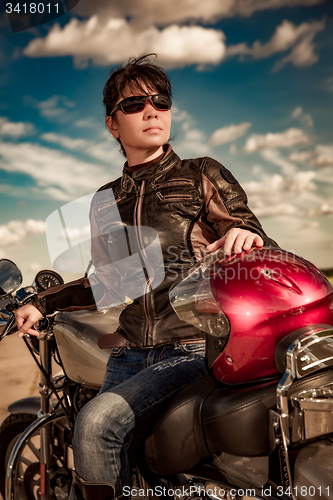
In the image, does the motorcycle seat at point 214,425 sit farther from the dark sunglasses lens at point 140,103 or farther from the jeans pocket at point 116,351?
the dark sunglasses lens at point 140,103

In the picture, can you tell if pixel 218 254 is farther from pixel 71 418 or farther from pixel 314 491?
pixel 71 418

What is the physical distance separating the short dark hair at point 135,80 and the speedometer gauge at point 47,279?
2.83 ft

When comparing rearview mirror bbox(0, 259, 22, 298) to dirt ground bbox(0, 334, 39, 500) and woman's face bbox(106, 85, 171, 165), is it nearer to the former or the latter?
woman's face bbox(106, 85, 171, 165)

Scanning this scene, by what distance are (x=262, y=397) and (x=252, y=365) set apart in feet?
0.28

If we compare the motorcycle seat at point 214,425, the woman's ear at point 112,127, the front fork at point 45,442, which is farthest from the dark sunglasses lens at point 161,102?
the front fork at point 45,442

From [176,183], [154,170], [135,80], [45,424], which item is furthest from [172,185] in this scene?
[45,424]

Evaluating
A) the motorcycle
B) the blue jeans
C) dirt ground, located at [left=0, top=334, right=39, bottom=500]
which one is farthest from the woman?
dirt ground, located at [left=0, top=334, right=39, bottom=500]

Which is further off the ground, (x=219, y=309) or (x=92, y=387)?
(x=219, y=309)

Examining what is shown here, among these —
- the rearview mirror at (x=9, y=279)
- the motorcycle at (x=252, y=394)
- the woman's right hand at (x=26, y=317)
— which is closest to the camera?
the motorcycle at (x=252, y=394)

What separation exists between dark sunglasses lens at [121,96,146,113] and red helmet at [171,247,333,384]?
34.3 inches

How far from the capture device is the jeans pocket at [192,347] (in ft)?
4.69

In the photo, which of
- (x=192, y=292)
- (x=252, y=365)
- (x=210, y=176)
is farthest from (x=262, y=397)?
(x=210, y=176)

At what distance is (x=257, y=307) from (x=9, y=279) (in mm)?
1216

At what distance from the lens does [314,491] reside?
98 cm
